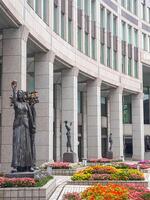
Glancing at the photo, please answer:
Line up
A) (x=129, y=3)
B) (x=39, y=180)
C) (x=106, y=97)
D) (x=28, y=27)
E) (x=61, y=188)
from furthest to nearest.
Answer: (x=106, y=97)
(x=129, y=3)
(x=28, y=27)
(x=61, y=188)
(x=39, y=180)

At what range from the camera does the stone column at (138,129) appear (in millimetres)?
60000

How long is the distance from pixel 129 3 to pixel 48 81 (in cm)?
2898

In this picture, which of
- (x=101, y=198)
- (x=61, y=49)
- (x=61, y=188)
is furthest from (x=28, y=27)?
(x=101, y=198)

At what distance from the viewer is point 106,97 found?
2527 inches

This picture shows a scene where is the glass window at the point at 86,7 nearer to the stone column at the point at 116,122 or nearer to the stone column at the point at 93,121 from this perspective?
the stone column at the point at 93,121

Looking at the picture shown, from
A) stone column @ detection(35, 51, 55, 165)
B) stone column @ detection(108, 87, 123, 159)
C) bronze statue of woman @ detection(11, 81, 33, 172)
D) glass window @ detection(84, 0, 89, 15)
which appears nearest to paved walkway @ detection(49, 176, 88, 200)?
bronze statue of woman @ detection(11, 81, 33, 172)

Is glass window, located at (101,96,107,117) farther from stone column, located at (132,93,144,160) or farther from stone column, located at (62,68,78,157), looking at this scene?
stone column, located at (62,68,78,157)

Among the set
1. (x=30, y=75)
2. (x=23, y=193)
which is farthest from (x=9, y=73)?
(x=30, y=75)

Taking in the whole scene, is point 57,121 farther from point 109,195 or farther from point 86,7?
point 109,195

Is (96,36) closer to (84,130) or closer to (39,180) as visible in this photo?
(84,130)

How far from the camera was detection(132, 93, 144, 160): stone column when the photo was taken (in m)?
60.0

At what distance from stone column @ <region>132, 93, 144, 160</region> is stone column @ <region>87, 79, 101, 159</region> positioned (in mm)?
13432

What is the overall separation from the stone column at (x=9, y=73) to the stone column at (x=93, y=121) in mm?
21416

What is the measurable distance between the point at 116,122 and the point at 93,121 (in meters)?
7.10
